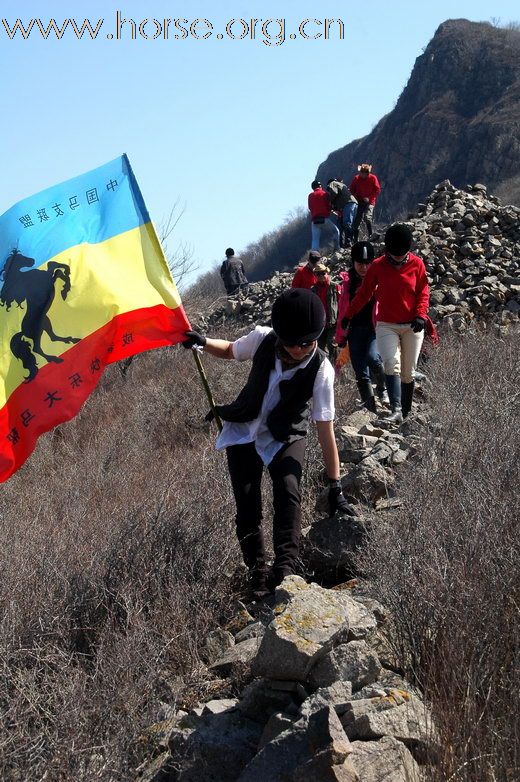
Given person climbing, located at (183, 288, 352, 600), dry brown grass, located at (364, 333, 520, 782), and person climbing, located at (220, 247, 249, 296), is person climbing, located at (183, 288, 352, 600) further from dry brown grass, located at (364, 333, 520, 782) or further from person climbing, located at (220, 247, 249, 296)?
person climbing, located at (220, 247, 249, 296)

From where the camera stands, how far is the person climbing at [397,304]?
8.23 m

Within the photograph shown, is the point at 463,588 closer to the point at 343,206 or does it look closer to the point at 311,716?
the point at 311,716

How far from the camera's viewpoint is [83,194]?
18.5 ft

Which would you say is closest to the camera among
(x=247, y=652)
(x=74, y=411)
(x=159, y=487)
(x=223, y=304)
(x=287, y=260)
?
(x=247, y=652)

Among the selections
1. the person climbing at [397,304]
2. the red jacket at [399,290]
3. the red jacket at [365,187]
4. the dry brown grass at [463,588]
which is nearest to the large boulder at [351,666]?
the dry brown grass at [463,588]

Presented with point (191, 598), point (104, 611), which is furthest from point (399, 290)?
point (104, 611)

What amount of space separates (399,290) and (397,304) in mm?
126

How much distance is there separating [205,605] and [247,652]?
756mm

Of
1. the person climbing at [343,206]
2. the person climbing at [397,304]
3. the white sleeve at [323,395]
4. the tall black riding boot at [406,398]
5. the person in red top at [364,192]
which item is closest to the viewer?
the white sleeve at [323,395]

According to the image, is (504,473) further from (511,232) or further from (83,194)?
(511,232)

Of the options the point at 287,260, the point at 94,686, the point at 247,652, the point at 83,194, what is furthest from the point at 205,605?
the point at 287,260

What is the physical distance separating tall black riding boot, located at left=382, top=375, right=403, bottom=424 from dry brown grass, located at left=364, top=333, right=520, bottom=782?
1936 mm

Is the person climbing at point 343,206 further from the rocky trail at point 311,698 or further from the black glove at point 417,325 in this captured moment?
the rocky trail at point 311,698

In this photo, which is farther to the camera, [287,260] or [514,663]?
[287,260]
